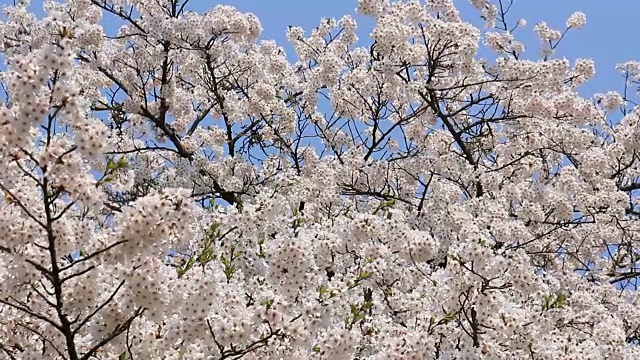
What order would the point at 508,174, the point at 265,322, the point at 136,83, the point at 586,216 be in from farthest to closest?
1. the point at 136,83
2. the point at 508,174
3. the point at 586,216
4. the point at 265,322

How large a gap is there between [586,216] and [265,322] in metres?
7.79

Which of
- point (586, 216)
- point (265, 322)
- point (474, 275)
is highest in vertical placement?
point (586, 216)

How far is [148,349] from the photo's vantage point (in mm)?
5133

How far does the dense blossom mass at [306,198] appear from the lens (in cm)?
448

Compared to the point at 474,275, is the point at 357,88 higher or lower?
higher

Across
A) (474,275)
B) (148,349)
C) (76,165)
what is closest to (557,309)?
(474,275)

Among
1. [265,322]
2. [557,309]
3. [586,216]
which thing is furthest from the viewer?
[586,216]

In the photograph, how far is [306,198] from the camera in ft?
34.7

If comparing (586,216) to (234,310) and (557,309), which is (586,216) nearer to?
(557,309)

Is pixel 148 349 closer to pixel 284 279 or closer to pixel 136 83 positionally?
pixel 284 279

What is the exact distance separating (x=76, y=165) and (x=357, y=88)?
8.30m

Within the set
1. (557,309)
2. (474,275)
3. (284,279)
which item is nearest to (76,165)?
(284,279)

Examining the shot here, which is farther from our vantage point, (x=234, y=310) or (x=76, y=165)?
(x=234, y=310)

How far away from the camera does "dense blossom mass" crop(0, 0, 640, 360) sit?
176 inches
